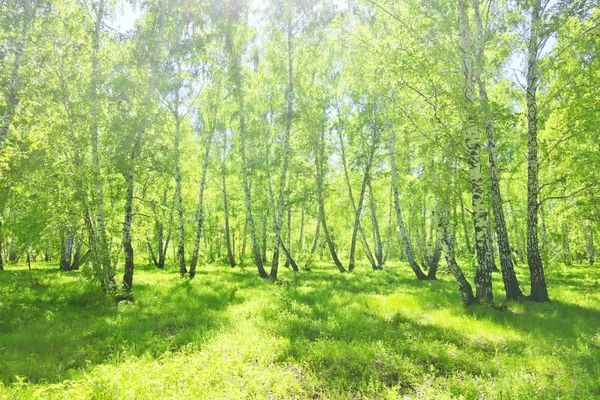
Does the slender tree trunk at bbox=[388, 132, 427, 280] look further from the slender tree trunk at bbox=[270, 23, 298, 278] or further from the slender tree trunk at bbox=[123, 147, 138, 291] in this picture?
the slender tree trunk at bbox=[123, 147, 138, 291]

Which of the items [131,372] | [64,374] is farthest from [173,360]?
[64,374]

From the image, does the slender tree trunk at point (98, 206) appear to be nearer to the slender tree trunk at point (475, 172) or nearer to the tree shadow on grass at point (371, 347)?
the tree shadow on grass at point (371, 347)

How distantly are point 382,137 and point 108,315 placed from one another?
18.6 metres

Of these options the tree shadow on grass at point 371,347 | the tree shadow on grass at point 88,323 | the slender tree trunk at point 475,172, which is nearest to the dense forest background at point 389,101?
the slender tree trunk at point 475,172

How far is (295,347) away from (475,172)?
8018mm

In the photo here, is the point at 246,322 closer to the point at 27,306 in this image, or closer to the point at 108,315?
the point at 108,315

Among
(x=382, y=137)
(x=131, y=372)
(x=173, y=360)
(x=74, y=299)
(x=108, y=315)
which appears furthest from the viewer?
(x=382, y=137)

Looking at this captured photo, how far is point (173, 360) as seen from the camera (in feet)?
21.0

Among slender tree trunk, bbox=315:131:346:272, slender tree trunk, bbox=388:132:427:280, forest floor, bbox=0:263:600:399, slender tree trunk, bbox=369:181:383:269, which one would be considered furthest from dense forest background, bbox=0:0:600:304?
slender tree trunk, bbox=369:181:383:269

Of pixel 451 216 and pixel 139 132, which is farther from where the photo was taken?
pixel 139 132

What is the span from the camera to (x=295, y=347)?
7133mm

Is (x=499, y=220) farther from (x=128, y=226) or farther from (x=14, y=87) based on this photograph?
(x=14, y=87)

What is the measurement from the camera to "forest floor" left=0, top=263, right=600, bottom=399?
528cm

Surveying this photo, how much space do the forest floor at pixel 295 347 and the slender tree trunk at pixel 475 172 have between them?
1134 mm
